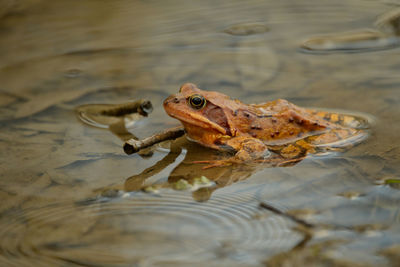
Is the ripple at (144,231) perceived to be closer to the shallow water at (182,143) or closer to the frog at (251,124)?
the shallow water at (182,143)

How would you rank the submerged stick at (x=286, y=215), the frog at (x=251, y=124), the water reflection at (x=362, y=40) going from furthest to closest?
1. the water reflection at (x=362, y=40)
2. the frog at (x=251, y=124)
3. the submerged stick at (x=286, y=215)

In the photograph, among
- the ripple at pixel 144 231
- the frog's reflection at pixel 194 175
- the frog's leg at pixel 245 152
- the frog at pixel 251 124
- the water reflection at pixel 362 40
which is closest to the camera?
the ripple at pixel 144 231

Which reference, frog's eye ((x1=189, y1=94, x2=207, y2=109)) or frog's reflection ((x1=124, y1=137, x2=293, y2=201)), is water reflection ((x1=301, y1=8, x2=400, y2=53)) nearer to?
frog's eye ((x1=189, y1=94, x2=207, y2=109))

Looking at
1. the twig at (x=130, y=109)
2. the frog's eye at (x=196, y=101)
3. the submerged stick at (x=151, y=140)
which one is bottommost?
the submerged stick at (x=151, y=140)

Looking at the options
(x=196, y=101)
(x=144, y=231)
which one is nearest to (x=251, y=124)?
(x=196, y=101)

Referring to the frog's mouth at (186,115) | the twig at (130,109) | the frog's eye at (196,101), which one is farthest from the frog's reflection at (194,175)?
the twig at (130,109)

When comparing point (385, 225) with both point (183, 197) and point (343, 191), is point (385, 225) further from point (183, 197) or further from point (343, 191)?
point (183, 197)

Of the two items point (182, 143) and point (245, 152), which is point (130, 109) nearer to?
point (182, 143)

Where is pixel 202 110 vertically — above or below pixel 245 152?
above
